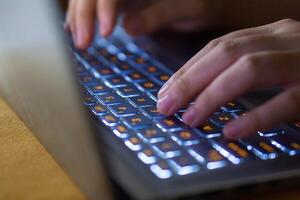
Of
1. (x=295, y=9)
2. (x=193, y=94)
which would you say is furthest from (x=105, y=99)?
(x=295, y=9)

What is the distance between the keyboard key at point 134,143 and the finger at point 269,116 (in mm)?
65

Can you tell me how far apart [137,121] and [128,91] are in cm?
8

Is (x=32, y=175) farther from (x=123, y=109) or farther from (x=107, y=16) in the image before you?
(x=107, y=16)

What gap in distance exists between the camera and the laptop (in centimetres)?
31

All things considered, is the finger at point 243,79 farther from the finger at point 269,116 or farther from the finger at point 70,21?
the finger at point 70,21

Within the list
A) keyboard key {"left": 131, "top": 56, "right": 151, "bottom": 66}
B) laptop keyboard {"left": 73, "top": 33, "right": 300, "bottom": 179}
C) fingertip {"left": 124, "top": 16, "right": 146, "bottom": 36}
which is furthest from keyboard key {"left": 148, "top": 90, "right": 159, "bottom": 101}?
fingertip {"left": 124, "top": 16, "right": 146, "bottom": 36}

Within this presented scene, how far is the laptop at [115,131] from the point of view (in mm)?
311

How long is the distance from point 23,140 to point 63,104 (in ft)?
0.38

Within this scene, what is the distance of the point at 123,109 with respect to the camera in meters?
0.46

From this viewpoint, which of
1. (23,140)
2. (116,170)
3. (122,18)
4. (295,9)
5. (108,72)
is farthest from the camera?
(295,9)

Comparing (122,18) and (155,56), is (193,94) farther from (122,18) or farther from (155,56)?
(122,18)

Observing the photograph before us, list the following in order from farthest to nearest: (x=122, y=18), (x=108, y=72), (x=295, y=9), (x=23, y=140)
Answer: (x=295, y=9) → (x=122, y=18) → (x=108, y=72) → (x=23, y=140)

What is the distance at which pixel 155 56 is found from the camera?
628 mm

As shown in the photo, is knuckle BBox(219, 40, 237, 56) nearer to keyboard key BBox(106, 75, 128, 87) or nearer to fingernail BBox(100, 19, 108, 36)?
keyboard key BBox(106, 75, 128, 87)
